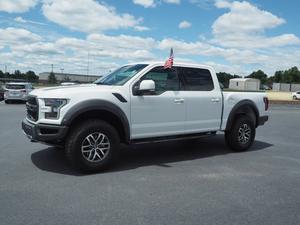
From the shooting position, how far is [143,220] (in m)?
4.32

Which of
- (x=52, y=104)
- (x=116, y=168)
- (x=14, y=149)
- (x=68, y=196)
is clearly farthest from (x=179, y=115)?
(x=14, y=149)

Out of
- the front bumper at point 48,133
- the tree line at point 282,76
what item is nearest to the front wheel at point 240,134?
the front bumper at point 48,133

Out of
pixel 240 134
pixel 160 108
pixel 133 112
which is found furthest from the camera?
pixel 240 134

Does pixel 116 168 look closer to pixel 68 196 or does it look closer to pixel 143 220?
pixel 68 196

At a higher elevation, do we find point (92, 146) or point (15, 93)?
point (15, 93)

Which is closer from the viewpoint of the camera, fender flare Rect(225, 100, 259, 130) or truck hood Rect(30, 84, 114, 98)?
truck hood Rect(30, 84, 114, 98)

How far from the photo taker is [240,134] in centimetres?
866

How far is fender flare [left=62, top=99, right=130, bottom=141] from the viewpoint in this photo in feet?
19.6

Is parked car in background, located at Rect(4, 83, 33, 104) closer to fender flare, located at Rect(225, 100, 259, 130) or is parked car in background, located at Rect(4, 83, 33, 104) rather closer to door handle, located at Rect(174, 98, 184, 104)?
fender flare, located at Rect(225, 100, 259, 130)

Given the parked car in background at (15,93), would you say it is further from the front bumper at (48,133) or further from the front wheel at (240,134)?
the front bumper at (48,133)

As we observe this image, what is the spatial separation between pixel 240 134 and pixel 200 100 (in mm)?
1635

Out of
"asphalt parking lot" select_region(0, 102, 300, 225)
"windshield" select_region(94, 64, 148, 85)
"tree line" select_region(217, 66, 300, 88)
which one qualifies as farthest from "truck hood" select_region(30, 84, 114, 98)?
"tree line" select_region(217, 66, 300, 88)

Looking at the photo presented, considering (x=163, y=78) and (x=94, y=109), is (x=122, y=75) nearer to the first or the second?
(x=163, y=78)

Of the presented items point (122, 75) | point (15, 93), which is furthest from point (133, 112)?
point (15, 93)
